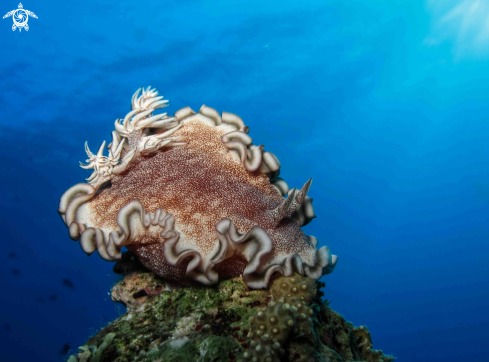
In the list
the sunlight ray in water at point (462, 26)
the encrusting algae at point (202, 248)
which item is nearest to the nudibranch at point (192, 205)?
the encrusting algae at point (202, 248)

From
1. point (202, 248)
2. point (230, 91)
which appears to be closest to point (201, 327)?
point (202, 248)

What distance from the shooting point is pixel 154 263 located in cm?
329

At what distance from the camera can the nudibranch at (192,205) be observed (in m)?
2.91

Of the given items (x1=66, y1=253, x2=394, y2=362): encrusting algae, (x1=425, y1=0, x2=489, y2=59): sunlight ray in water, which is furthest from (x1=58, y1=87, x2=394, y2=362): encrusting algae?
(x1=425, y1=0, x2=489, y2=59): sunlight ray in water

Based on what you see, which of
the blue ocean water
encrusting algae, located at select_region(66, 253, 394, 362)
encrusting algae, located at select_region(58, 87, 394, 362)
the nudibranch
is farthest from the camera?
the blue ocean water

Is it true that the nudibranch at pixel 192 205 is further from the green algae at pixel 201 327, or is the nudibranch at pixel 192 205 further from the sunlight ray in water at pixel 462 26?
the sunlight ray in water at pixel 462 26

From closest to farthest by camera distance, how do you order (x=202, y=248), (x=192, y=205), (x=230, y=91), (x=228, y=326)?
(x=228, y=326) < (x=202, y=248) < (x=192, y=205) < (x=230, y=91)

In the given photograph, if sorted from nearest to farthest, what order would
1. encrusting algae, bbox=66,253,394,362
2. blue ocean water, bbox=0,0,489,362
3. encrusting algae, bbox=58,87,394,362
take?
encrusting algae, bbox=66,253,394,362 → encrusting algae, bbox=58,87,394,362 → blue ocean water, bbox=0,0,489,362

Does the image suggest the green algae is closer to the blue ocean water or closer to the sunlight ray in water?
the blue ocean water

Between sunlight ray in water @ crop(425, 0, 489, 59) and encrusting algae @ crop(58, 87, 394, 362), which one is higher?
sunlight ray in water @ crop(425, 0, 489, 59)

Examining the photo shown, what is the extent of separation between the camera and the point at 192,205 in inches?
125

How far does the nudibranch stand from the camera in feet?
9.54

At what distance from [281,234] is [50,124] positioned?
3278 centimetres

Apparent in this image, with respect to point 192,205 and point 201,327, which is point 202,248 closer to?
point 192,205
